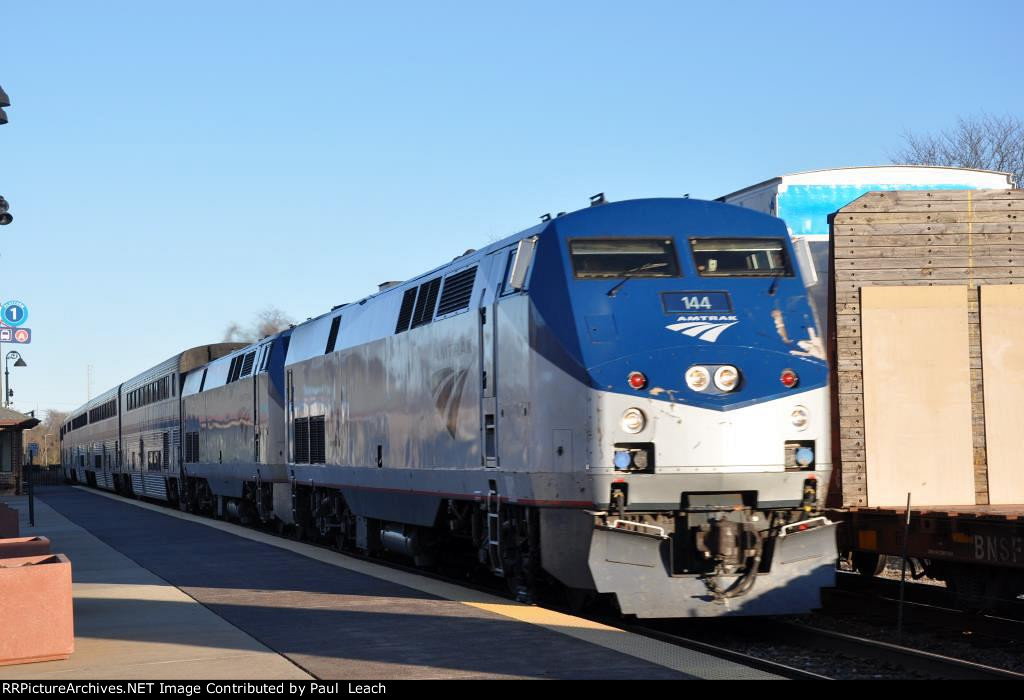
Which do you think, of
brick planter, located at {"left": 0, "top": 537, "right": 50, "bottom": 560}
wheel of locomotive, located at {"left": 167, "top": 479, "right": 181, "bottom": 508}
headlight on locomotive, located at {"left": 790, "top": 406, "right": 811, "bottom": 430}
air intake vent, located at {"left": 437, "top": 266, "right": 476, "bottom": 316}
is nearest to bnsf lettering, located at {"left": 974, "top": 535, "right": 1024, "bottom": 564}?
headlight on locomotive, located at {"left": 790, "top": 406, "right": 811, "bottom": 430}

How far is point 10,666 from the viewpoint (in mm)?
9156

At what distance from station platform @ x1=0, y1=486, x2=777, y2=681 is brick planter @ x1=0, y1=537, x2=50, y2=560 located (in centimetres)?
76

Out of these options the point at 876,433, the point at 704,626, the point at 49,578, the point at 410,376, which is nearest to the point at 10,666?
the point at 49,578

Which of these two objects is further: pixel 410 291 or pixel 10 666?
pixel 410 291

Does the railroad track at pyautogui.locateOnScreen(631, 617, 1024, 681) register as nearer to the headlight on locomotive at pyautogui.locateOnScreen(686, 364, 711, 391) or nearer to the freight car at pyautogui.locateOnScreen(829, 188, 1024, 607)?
the freight car at pyautogui.locateOnScreen(829, 188, 1024, 607)

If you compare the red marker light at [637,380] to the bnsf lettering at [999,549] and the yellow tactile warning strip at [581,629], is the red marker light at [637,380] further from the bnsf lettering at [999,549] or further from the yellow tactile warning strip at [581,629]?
the bnsf lettering at [999,549]

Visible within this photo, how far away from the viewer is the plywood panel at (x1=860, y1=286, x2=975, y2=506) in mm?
13297

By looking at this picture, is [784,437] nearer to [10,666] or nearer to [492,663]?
[492,663]

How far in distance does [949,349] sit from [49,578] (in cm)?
903

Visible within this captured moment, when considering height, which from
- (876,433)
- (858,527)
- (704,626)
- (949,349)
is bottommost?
(704,626)

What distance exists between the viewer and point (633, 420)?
11.0 m

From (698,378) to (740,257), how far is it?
1.63m

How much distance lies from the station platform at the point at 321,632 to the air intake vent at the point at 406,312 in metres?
3.07

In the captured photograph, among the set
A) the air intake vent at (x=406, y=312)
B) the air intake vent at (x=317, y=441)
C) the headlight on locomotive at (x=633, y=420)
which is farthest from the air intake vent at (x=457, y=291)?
the air intake vent at (x=317, y=441)
